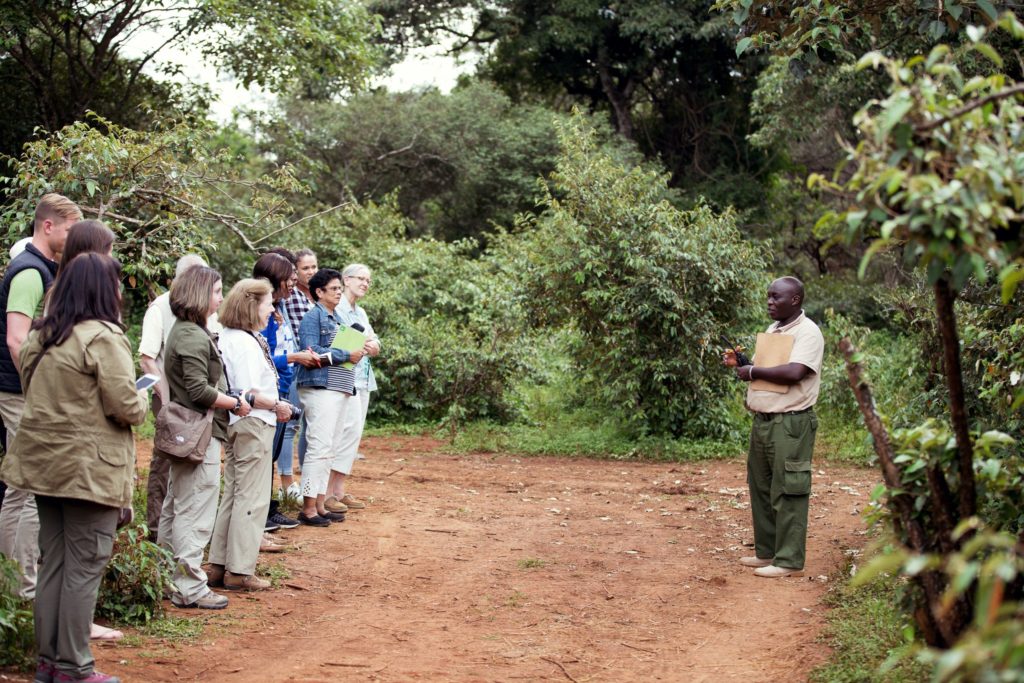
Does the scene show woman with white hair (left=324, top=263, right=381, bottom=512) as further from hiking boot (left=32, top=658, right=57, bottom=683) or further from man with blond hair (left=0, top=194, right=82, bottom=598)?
hiking boot (left=32, top=658, right=57, bottom=683)

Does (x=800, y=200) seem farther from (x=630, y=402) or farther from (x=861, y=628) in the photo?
(x=861, y=628)

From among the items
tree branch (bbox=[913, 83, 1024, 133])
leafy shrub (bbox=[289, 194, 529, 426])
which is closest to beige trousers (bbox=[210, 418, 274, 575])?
tree branch (bbox=[913, 83, 1024, 133])

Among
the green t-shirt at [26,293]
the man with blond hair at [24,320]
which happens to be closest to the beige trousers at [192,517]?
the man with blond hair at [24,320]

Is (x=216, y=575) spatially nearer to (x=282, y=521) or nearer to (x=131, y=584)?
(x=131, y=584)

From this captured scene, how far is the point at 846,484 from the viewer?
9.99 meters

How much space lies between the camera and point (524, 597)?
6.18 metres

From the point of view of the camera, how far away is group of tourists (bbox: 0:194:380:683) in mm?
4219

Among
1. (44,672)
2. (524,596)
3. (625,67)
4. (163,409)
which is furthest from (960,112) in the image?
(625,67)

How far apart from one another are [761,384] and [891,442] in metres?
3.01

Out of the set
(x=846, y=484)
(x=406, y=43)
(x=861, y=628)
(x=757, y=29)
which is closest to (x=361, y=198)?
(x=406, y=43)

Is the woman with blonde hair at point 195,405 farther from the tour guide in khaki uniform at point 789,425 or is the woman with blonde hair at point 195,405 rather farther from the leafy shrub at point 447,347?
the leafy shrub at point 447,347

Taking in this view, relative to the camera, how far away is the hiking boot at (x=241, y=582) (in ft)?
19.8

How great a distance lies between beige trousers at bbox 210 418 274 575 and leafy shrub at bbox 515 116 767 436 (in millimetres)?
6101

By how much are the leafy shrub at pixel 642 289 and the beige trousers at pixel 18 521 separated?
24.0 feet
